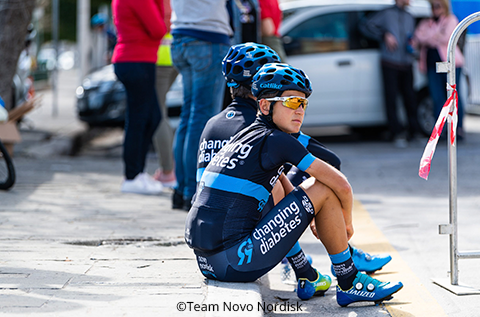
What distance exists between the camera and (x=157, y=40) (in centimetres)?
561

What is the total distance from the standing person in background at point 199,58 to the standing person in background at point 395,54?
4.41 metres

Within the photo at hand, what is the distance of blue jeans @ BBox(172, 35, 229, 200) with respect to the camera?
4.85 meters

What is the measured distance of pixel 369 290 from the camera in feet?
10.3

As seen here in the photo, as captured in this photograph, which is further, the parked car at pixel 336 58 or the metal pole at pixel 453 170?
the parked car at pixel 336 58

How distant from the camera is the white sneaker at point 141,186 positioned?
5.80 m

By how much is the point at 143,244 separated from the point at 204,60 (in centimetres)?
152

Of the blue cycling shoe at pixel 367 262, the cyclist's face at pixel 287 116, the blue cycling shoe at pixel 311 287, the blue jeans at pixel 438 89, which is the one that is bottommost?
the blue jeans at pixel 438 89

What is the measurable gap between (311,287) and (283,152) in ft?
2.50

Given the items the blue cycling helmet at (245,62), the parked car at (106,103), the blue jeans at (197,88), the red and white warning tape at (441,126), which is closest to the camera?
the red and white warning tape at (441,126)

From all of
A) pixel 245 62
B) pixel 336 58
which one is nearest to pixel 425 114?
pixel 336 58

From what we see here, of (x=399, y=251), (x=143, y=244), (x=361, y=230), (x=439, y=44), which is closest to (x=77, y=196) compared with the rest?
(x=143, y=244)

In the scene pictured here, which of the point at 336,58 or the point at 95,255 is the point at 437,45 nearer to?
the point at 336,58

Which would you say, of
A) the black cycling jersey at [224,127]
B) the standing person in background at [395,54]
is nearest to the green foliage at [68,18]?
the standing person in background at [395,54]

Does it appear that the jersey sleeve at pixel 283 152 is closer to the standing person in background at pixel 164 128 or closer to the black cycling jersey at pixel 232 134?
the black cycling jersey at pixel 232 134
